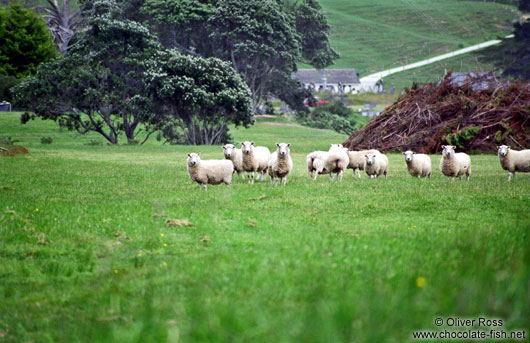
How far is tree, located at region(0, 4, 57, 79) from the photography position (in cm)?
6688

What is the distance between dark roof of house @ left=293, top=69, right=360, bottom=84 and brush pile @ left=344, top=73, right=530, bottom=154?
9484 cm

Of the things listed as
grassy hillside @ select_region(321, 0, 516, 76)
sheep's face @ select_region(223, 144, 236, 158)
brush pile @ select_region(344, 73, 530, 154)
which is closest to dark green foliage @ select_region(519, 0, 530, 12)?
grassy hillside @ select_region(321, 0, 516, 76)

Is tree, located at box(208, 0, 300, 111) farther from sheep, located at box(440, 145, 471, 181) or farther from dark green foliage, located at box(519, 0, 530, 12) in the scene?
dark green foliage, located at box(519, 0, 530, 12)

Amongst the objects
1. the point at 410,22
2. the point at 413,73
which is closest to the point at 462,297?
the point at 413,73

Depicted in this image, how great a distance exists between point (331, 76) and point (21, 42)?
3250 inches

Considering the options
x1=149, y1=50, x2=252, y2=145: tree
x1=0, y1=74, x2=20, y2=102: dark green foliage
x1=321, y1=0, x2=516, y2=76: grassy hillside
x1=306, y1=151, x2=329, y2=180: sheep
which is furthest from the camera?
x1=321, y1=0, x2=516, y2=76: grassy hillside

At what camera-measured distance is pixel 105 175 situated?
74.0 feet

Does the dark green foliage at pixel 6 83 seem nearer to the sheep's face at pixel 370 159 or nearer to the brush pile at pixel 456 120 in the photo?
the brush pile at pixel 456 120

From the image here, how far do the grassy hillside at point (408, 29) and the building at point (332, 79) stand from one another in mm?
13159

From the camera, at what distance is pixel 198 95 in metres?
45.7

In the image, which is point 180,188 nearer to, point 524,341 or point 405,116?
point 524,341

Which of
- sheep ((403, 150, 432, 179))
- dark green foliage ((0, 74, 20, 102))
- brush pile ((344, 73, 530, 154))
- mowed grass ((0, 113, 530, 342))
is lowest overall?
mowed grass ((0, 113, 530, 342))

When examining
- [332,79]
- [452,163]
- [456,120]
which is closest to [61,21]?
[456,120]

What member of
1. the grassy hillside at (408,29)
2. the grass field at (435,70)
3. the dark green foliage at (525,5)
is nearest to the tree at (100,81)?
the dark green foliage at (525,5)
